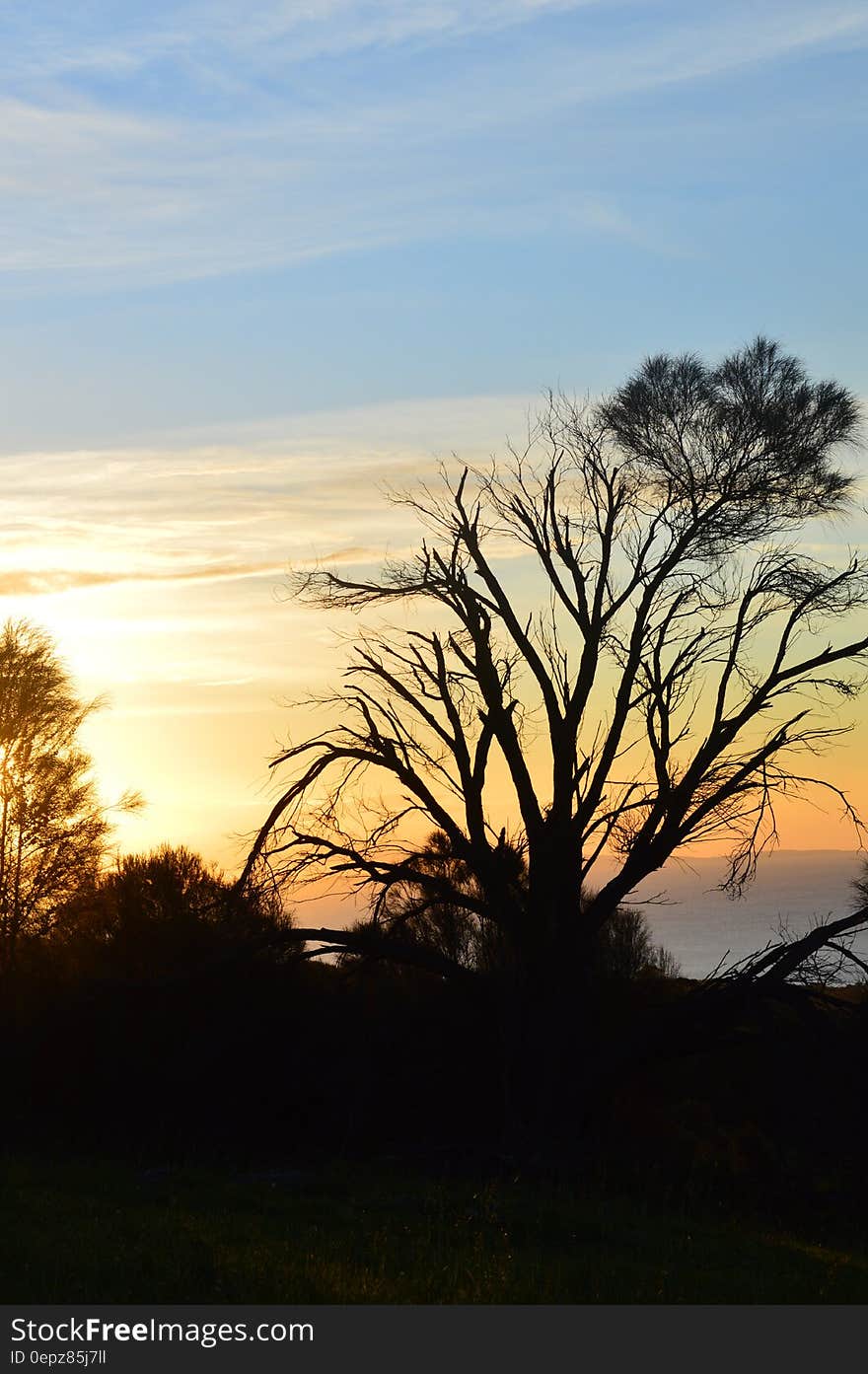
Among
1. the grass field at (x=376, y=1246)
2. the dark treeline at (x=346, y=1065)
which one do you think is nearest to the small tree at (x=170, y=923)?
the dark treeline at (x=346, y=1065)

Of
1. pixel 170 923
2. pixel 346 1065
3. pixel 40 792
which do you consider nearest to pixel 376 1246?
pixel 346 1065

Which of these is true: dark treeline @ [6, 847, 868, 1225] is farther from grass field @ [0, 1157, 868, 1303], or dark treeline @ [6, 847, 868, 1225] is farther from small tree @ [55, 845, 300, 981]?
grass field @ [0, 1157, 868, 1303]

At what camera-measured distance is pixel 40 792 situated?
3691 centimetres

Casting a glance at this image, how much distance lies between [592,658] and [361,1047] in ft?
22.3

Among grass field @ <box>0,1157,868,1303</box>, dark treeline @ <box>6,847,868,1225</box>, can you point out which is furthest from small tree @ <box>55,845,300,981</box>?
grass field @ <box>0,1157,868,1303</box>

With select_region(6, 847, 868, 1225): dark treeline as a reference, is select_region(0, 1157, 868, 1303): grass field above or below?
below

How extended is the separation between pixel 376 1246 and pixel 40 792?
27.2 m

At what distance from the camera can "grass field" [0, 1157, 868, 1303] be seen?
9.91 m

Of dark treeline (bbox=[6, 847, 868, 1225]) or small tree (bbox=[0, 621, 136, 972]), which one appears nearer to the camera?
dark treeline (bbox=[6, 847, 868, 1225])

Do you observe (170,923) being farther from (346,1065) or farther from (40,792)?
(40,792)

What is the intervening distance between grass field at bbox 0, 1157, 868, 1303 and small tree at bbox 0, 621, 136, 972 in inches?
790

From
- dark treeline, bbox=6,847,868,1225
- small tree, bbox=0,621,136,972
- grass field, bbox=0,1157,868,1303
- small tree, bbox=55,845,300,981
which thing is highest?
small tree, bbox=0,621,136,972

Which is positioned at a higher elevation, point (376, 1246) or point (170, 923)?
point (170, 923)

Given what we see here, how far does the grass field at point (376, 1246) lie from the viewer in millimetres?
9914
